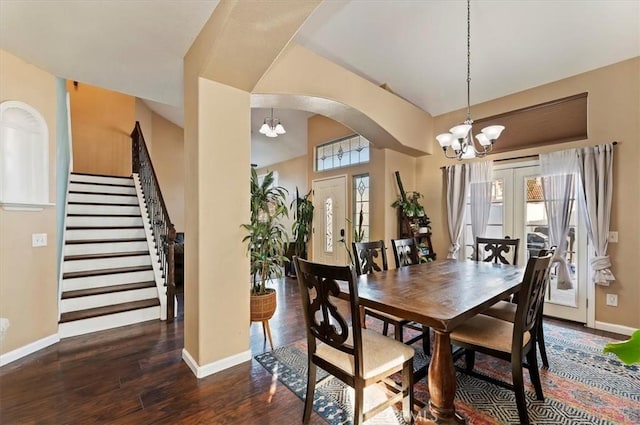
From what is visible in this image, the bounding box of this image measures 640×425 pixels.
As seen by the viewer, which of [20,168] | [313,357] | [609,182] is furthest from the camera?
[609,182]

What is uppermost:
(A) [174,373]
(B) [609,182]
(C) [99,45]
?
(C) [99,45]

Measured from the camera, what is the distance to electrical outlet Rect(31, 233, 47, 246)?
8.89ft

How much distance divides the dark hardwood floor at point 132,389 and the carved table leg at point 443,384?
2.35 ft

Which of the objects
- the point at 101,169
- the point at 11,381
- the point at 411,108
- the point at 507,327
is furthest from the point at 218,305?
the point at 101,169

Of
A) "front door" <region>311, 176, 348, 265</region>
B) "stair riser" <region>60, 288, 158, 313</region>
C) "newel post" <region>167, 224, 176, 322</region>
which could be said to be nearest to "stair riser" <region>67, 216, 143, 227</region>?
"stair riser" <region>60, 288, 158, 313</region>

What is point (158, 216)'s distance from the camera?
438 cm

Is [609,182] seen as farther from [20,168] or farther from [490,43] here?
[20,168]

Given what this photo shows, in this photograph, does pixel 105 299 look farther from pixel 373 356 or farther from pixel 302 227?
pixel 302 227

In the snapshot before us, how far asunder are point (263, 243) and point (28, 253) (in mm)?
2148

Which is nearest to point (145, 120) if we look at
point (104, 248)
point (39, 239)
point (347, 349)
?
point (104, 248)

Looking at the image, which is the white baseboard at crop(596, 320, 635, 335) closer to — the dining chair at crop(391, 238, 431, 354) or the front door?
the dining chair at crop(391, 238, 431, 354)

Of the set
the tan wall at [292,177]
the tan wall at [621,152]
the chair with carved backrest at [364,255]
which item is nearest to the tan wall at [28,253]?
the chair with carved backrest at [364,255]

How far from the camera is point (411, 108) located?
4410 mm

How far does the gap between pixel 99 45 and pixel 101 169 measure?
4755 mm
